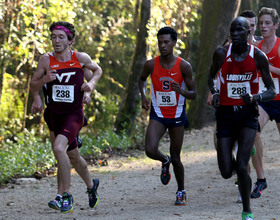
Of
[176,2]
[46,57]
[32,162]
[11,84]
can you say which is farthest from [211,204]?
[11,84]

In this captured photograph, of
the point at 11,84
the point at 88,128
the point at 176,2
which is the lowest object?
the point at 88,128

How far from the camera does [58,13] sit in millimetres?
14930

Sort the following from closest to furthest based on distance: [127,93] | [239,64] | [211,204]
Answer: [239,64] → [211,204] → [127,93]

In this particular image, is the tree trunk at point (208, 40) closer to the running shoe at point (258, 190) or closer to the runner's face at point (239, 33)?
the running shoe at point (258, 190)

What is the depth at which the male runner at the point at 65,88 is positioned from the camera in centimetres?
688

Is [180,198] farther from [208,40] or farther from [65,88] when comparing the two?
[208,40]

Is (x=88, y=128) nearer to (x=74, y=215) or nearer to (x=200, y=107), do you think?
(x=200, y=107)

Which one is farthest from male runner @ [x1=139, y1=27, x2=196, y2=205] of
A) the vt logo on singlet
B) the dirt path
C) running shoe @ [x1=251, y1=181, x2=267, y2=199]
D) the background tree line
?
the background tree line

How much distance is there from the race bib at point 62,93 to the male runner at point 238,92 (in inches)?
68.5

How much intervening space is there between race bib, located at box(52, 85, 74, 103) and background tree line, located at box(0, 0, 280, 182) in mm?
3620

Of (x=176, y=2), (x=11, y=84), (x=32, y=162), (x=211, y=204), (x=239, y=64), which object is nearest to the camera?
(x=239, y=64)

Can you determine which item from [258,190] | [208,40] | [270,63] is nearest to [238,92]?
[270,63]

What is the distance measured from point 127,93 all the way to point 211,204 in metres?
8.02

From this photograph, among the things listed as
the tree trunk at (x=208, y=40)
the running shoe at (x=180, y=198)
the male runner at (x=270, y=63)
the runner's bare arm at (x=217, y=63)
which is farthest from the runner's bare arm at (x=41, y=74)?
the tree trunk at (x=208, y=40)
